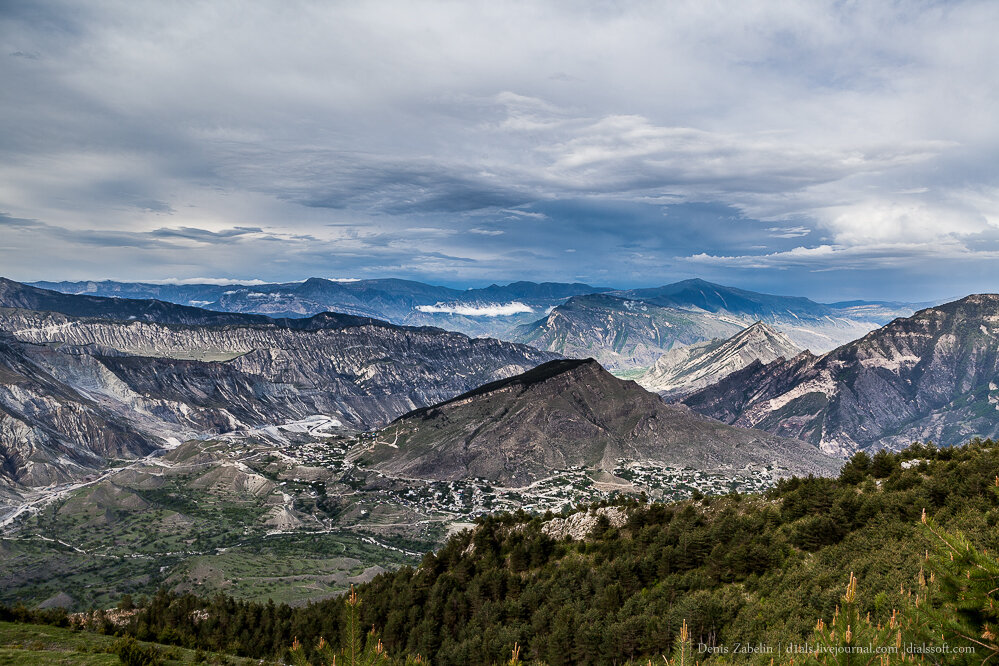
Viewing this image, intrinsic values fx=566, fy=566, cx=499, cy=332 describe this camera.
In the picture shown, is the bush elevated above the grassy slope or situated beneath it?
elevated above

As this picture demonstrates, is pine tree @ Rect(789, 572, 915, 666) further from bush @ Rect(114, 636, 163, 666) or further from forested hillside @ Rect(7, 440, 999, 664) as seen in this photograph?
bush @ Rect(114, 636, 163, 666)

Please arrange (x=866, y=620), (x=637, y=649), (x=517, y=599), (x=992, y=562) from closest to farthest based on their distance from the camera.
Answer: (x=992, y=562) → (x=866, y=620) → (x=637, y=649) → (x=517, y=599)

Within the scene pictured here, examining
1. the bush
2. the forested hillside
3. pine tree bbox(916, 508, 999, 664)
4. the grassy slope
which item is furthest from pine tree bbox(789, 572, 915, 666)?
the grassy slope

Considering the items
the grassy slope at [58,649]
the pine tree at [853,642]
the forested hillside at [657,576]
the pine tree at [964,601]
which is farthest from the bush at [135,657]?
the pine tree at [964,601]

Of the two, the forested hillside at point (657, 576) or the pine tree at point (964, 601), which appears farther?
the forested hillside at point (657, 576)

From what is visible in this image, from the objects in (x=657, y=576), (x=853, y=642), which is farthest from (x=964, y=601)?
(x=657, y=576)

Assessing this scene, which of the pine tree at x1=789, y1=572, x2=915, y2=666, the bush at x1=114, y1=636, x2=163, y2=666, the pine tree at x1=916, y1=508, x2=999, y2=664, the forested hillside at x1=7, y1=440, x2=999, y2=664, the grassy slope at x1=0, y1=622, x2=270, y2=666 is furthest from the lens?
the forested hillside at x1=7, y1=440, x2=999, y2=664

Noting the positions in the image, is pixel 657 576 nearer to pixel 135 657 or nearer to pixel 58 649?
pixel 135 657

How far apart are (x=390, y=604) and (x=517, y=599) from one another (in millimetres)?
22404

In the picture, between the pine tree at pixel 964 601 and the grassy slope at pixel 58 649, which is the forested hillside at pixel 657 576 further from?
the grassy slope at pixel 58 649

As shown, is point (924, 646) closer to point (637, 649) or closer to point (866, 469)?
point (637, 649)

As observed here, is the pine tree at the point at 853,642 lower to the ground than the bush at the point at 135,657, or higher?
higher

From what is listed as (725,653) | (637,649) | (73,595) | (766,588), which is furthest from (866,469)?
(73,595)

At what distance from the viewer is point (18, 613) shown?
5056 centimetres
